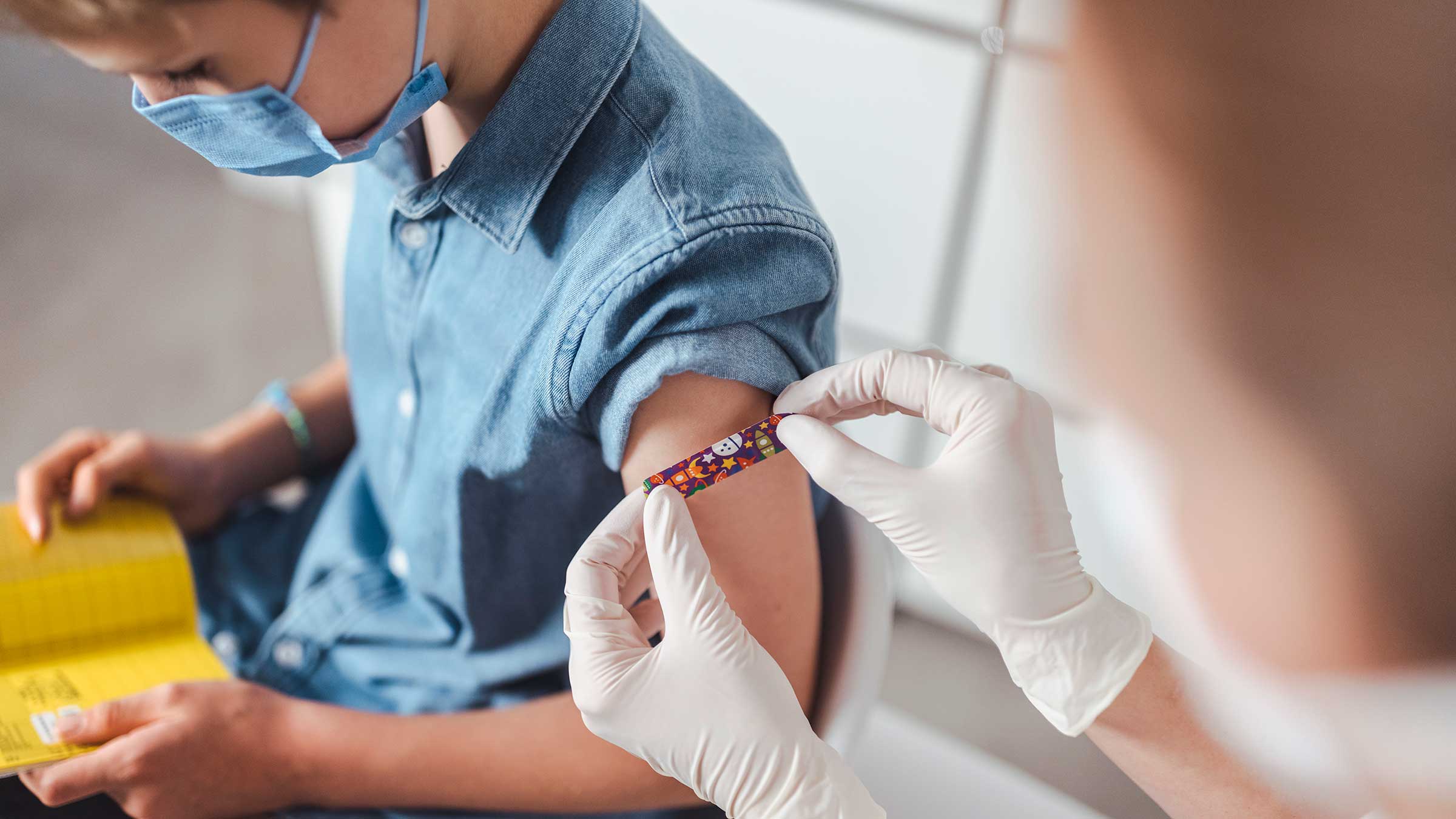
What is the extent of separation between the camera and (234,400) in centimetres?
219

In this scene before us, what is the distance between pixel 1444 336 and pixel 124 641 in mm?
1109

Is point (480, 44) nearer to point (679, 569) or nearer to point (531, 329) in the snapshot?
point (531, 329)

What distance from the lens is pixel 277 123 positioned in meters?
0.66

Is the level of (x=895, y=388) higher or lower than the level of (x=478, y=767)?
higher

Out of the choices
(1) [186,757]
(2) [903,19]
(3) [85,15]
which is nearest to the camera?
(3) [85,15]

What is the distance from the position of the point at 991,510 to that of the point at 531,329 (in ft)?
1.23

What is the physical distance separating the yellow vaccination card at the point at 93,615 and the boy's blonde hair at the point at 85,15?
553mm

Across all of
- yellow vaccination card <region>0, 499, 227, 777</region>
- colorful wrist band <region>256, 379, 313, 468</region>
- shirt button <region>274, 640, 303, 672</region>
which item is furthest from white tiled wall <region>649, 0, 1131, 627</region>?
yellow vaccination card <region>0, 499, 227, 777</region>

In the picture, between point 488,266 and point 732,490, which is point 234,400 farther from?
point 732,490

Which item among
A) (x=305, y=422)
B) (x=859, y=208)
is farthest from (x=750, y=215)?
(x=859, y=208)

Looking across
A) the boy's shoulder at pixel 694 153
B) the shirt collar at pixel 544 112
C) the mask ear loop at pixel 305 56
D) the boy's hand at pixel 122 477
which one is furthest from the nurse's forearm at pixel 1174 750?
the boy's hand at pixel 122 477

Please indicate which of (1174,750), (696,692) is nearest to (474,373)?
(696,692)

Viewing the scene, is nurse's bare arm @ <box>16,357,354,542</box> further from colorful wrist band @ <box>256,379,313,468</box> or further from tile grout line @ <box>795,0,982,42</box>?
tile grout line @ <box>795,0,982,42</box>

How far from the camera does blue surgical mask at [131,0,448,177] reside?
638 mm
